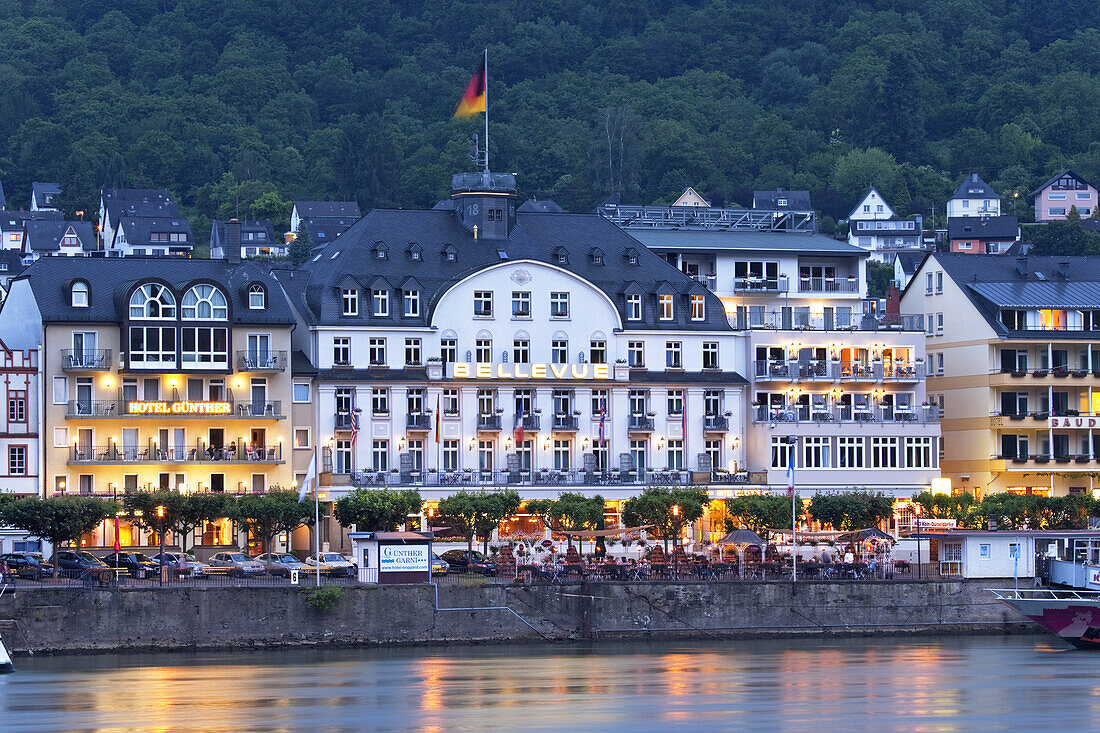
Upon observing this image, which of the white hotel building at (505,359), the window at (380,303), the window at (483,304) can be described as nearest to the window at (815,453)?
the white hotel building at (505,359)

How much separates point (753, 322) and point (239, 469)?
2902cm

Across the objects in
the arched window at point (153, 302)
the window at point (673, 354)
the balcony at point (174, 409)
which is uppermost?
the arched window at point (153, 302)

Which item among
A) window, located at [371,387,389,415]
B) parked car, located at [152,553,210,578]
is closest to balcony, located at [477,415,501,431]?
window, located at [371,387,389,415]

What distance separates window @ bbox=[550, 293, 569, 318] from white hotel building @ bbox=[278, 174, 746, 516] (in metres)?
0.07

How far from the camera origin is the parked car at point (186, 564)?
322 feet

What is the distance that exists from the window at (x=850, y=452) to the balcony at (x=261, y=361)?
29781 mm

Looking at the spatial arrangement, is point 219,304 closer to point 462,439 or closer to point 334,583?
point 462,439

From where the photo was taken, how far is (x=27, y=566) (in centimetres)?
10006

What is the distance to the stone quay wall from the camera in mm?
92688

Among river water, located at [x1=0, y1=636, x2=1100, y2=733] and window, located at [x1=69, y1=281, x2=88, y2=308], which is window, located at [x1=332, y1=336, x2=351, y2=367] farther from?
river water, located at [x1=0, y1=636, x2=1100, y2=733]

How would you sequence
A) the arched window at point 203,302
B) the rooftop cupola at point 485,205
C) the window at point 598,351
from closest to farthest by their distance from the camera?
the arched window at point 203,302, the window at point 598,351, the rooftop cupola at point 485,205

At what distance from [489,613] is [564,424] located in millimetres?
22910

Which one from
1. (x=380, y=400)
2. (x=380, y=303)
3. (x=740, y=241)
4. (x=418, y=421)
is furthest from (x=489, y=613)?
(x=740, y=241)

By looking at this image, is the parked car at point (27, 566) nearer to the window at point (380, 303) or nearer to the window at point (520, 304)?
the window at point (380, 303)
